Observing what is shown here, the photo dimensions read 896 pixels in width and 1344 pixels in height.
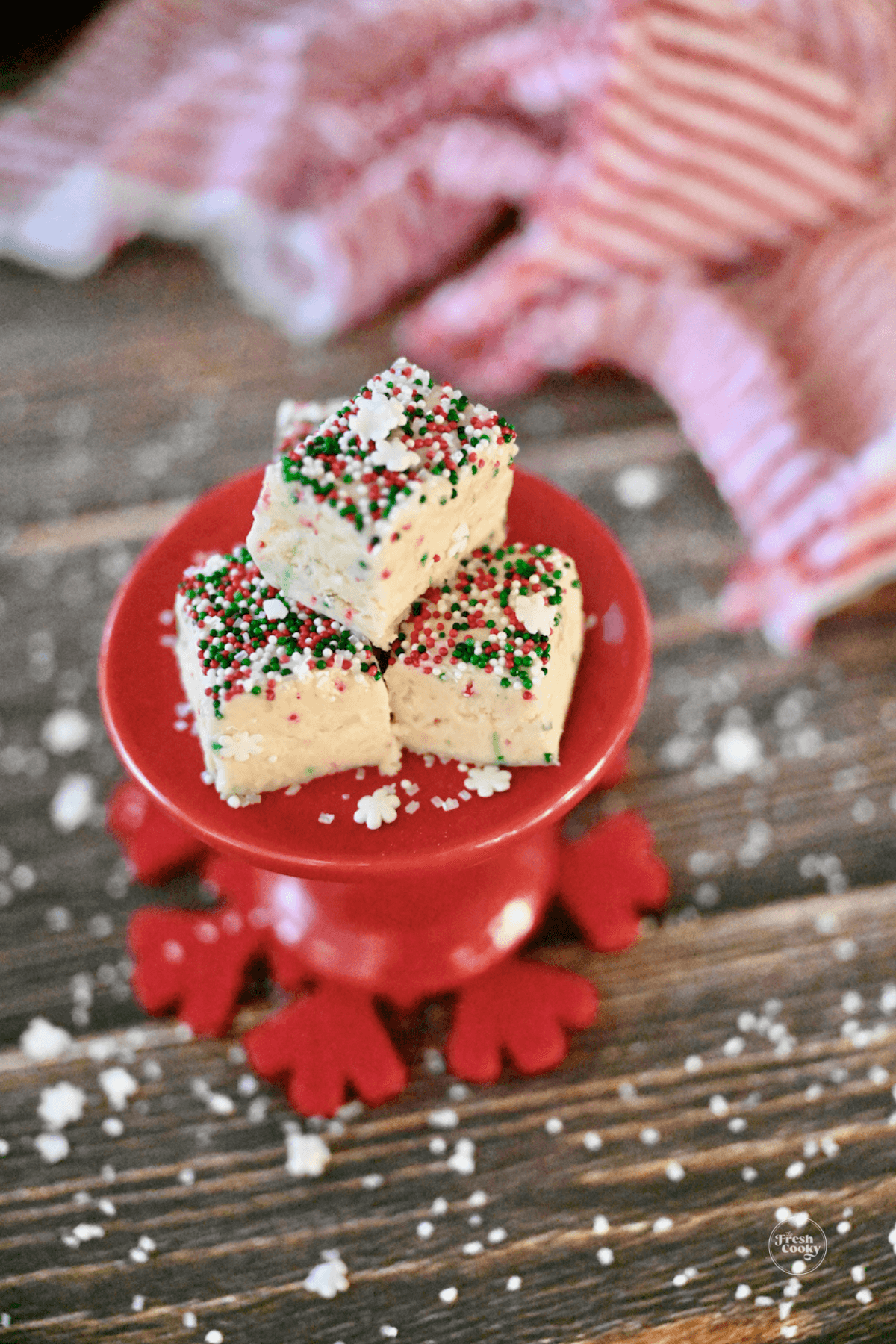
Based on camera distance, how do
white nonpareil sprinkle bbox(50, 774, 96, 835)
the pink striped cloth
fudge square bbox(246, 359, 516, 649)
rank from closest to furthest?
1. fudge square bbox(246, 359, 516, 649)
2. white nonpareil sprinkle bbox(50, 774, 96, 835)
3. the pink striped cloth

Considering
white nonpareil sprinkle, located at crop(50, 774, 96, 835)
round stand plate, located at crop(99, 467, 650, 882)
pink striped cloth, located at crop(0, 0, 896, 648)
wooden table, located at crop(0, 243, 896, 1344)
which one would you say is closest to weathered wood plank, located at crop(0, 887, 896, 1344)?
wooden table, located at crop(0, 243, 896, 1344)

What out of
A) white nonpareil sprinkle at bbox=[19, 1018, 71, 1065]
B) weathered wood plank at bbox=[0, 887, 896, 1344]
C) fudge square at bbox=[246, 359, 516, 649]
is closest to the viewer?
fudge square at bbox=[246, 359, 516, 649]

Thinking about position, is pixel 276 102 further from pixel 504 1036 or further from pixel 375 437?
pixel 504 1036

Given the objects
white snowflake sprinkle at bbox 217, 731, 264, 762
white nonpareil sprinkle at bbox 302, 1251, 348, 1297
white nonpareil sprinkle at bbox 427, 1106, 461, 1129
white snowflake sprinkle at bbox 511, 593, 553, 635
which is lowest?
white nonpareil sprinkle at bbox 302, 1251, 348, 1297

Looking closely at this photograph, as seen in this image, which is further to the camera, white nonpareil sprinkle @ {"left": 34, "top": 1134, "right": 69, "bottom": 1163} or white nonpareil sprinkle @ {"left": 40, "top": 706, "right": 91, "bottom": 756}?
white nonpareil sprinkle @ {"left": 40, "top": 706, "right": 91, "bottom": 756}

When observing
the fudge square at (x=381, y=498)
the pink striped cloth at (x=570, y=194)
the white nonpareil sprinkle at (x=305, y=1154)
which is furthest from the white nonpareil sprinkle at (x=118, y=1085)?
the pink striped cloth at (x=570, y=194)

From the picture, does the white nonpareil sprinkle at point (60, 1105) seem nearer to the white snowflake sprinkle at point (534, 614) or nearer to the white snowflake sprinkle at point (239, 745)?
the white snowflake sprinkle at point (239, 745)

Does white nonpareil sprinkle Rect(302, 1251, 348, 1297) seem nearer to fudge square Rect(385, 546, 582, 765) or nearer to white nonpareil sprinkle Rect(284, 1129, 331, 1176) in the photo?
white nonpareil sprinkle Rect(284, 1129, 331, 1176)
